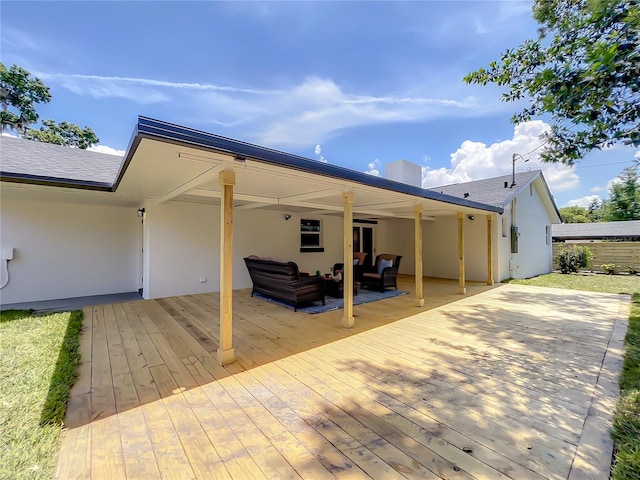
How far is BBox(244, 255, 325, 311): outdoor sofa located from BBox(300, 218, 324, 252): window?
3564 mm

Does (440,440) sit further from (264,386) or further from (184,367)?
(184,367)

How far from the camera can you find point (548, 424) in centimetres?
228

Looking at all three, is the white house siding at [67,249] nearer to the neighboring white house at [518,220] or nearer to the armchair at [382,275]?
the armchair at [382,275]

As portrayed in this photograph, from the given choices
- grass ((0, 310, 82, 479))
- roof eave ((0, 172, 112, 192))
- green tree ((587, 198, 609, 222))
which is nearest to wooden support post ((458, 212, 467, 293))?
grass ((0, 310, 82, 479))

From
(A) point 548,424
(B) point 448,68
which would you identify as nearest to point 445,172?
(B) point 448,68

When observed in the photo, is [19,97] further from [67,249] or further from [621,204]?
[621,204]

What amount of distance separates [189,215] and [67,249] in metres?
3.07

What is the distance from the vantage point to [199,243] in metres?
7.82

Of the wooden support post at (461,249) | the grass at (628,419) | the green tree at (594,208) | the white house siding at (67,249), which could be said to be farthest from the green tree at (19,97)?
the green tree at (594,208)

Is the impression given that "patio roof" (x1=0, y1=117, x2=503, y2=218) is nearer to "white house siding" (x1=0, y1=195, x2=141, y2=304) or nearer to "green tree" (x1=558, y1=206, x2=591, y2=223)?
"white house siding" (x1=0, y1=195, x2=141, y2=304)

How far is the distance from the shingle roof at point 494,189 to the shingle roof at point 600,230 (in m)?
16.0

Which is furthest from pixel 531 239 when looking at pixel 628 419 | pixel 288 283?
pixel 628 419

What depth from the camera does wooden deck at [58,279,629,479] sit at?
6.11ft

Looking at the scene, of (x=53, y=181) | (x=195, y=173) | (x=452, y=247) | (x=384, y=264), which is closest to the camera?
(x=195, y=173)
